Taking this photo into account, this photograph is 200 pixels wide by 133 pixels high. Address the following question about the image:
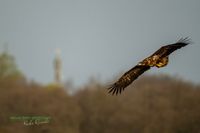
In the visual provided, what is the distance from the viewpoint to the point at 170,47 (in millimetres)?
25516

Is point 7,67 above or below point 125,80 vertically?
above

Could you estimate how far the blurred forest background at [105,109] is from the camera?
6731 cm

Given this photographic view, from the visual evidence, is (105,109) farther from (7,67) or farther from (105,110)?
(7,67)

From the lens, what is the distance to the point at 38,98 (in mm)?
77562

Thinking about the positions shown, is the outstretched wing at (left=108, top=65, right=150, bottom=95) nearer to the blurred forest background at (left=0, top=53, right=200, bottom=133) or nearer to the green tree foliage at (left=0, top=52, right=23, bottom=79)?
the blurred forest background at (left=0, top=53, right=200, bottom=133)

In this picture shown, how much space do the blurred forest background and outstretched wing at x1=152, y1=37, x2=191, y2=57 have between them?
3603 centimetres

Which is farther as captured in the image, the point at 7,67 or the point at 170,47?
the point at 7,67

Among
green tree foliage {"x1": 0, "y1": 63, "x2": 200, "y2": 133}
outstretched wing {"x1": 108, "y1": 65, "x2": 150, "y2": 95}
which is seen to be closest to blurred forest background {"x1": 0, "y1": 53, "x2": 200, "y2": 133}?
green tree foliage {"x1": 0, "y1": 63, "x2": 200, "y2": 133}

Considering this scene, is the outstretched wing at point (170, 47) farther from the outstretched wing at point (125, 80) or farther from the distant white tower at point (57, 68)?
the distant white tower at point (57, 68)

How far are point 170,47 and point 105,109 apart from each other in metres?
51.3

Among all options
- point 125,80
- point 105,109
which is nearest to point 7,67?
point 105,109

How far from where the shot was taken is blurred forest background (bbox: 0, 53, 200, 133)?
67.3 meters

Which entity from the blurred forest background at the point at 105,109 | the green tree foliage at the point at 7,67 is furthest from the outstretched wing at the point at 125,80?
the green tree foliage at the point at 7,67

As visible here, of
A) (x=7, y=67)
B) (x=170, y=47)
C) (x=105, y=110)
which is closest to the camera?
(x=170, y=47)
